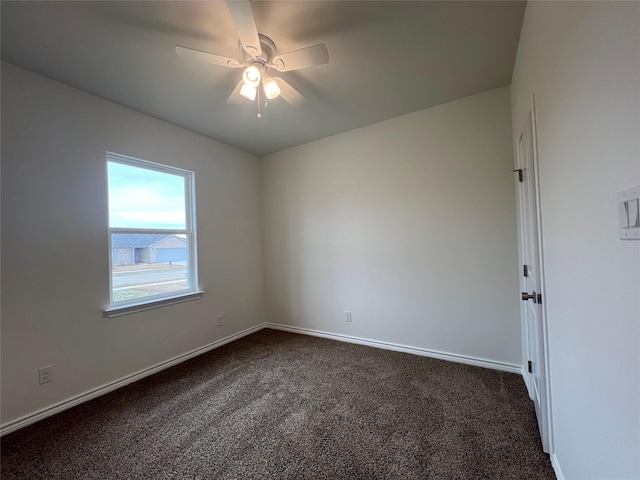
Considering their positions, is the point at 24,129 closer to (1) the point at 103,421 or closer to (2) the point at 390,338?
(1) the point at 103,421

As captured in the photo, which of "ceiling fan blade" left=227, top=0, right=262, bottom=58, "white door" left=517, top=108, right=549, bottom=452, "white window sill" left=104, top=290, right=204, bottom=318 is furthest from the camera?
"white window sill" left=104, top=290, right=204, bottom=318

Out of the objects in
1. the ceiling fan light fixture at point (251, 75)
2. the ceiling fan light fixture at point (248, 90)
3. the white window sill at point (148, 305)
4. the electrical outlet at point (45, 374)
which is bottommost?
the electrical outlet at point (45, 374)

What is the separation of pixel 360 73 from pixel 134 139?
7.35 feet

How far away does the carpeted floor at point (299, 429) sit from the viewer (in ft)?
4.84

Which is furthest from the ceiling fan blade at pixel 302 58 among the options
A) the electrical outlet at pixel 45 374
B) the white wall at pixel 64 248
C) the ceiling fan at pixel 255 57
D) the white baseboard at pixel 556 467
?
the electrical outlet at pixel 45 374

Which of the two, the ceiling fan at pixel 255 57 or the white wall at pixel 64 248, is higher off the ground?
the ceiling fan at pixel 255 57

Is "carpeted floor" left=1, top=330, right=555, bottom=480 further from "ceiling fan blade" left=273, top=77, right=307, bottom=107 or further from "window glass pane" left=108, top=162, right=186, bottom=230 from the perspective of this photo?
"ceiling fan blade" left=273, top=77, right=307, bottom=107

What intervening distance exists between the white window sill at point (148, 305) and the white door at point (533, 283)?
312cm

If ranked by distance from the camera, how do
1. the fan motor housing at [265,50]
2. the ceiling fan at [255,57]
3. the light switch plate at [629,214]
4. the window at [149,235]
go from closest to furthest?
the light switch plate at [629,214] → the ceiling fan at [255,57] → the fan motor housing at [265,50] → the window at [149,235]

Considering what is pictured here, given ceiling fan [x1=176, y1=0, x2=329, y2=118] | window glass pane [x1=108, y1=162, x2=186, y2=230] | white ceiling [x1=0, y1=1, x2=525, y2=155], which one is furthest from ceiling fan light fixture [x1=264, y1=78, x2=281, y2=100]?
window glass pane [x1=108, y1=162, x2=186, y2=230]

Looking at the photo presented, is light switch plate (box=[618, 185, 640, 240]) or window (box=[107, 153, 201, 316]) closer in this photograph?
light switch plate (box=[618, 185, 640, 240])

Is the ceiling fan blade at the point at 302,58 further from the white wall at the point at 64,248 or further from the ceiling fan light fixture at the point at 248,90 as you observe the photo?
the white wall at the point at 64,248

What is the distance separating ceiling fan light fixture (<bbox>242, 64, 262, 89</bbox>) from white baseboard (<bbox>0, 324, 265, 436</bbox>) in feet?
9.12

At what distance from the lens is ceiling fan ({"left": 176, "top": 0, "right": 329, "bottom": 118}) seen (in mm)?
1403
